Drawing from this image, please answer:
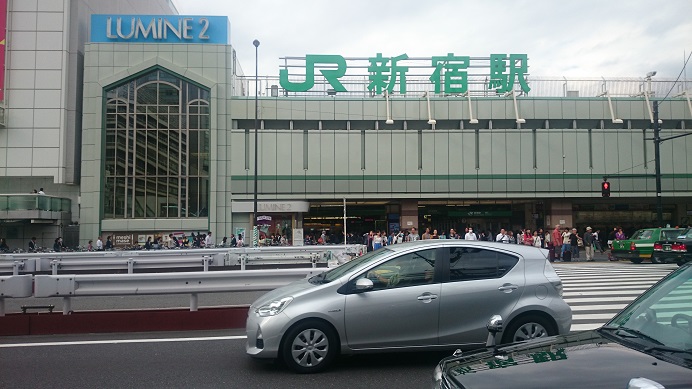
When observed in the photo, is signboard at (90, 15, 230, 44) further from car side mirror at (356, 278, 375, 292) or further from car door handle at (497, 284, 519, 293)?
car door handle at (497, 284, 519, 293)

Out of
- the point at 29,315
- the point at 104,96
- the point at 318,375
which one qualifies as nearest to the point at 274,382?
the point at 318,375

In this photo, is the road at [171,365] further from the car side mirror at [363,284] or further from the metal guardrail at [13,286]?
the car side mirror at [363,284]

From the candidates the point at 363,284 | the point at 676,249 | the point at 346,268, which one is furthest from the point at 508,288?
the point at 676,249

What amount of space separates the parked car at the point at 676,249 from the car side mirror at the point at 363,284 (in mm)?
19364

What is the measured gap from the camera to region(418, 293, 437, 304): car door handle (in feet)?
23.2

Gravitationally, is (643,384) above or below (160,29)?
below

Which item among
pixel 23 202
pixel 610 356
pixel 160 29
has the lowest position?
pixel 610 356

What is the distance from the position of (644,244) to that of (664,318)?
77.9ft

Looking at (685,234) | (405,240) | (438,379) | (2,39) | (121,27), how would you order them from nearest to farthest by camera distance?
(438,379) < (685,234) < (405,240) < (2,39) < (121,27)

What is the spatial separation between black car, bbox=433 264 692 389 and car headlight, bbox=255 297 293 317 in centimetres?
320

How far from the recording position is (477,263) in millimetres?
7441

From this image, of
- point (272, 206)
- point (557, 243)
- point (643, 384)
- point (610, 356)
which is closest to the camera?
point (643, 384)

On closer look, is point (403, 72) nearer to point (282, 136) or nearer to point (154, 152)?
point (282, 136)

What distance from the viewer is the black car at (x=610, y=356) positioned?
9.73ft
